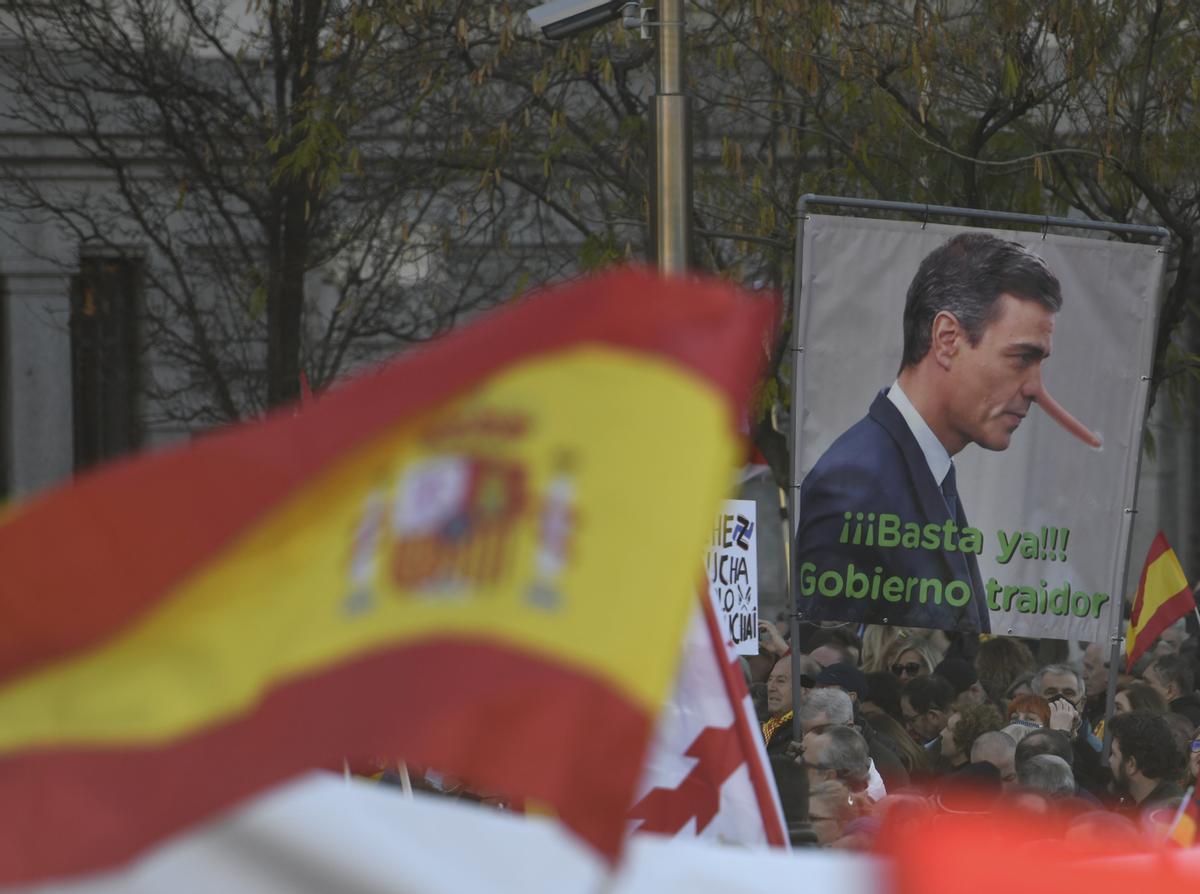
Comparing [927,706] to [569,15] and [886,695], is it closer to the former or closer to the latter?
[886,695]

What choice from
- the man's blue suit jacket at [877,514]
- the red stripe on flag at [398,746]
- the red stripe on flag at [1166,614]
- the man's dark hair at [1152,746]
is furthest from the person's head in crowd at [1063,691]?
the red stripe on flag at [398,746]

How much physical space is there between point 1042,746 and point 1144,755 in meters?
0.40

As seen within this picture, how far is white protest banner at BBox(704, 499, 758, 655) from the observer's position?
792 centimetres

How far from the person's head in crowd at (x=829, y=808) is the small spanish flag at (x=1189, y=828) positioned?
289cm

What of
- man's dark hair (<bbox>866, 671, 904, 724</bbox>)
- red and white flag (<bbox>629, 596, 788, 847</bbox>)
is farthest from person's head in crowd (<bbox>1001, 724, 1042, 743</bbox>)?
red and white flag (<bbox>629, 596, 788, 847</bbox>)

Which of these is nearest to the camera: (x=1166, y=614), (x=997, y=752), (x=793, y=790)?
(x=793, y=790)

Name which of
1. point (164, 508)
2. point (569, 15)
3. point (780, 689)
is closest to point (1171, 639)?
point (780, 689)

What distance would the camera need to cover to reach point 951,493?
7.02 metres

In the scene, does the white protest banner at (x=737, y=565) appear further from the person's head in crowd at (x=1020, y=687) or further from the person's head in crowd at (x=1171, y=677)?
the person's head in crowd at (x=1171, y=677)

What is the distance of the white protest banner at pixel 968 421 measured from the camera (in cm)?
688

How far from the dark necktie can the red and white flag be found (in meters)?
3.24

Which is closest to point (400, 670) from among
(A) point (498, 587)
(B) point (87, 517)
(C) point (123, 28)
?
(A) point (498, 587)

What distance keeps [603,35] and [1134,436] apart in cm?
647

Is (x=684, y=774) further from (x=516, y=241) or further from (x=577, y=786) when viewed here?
(x=516, y=241)
